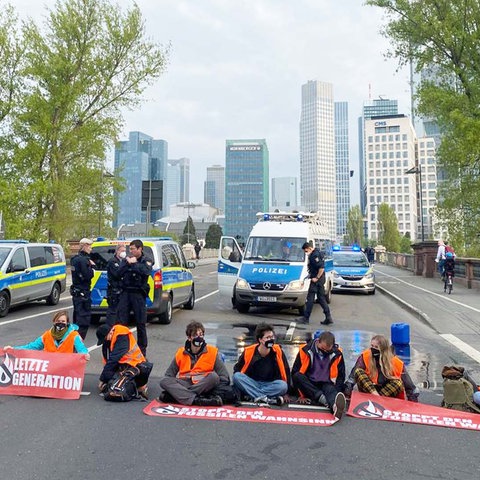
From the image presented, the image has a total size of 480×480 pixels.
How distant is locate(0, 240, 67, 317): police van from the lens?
1254cm

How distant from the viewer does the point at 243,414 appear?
5.20m

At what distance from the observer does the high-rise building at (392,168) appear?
174 metres

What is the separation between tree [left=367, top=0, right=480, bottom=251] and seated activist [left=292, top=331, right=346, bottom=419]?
59.7 feet

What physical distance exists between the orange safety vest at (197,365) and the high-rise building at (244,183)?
175541mm

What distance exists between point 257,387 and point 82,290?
4.21 meters

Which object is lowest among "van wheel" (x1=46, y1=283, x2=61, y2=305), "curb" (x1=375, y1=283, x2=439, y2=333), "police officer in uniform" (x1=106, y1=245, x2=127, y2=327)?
"curb" (x1=375, y1=283, x2=439, y2=333)

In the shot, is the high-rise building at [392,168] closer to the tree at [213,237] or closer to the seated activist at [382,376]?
the tree at [213,237]

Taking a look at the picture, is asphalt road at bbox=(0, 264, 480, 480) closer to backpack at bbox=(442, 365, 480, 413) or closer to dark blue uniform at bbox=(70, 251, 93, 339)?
backpack at bbox=(442, 365, 480, 413)

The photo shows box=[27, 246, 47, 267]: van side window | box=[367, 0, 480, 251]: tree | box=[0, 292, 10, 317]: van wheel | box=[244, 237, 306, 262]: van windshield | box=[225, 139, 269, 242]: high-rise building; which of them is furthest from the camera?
box=[225, 139, 269, 242]: high-rise building

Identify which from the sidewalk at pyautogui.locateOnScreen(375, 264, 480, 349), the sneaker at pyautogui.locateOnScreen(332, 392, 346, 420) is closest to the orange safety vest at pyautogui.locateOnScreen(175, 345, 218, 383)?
the sneaker at pyautogui.locateOnScreen(332, 392, 346, 420)

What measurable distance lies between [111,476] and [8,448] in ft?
3.85

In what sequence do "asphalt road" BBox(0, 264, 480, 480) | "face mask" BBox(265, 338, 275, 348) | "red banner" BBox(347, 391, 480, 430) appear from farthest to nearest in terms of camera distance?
"face mask" BBox(265, 338, 275, 348) < "red banner" BBox(347, 391, 480, 430) < "asphalt road" BBox(0, 264, 480, 480)

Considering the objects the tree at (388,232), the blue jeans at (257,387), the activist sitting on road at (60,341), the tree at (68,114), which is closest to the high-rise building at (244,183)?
the tree at (388,232)

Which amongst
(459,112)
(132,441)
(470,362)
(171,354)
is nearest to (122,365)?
(132,441)
